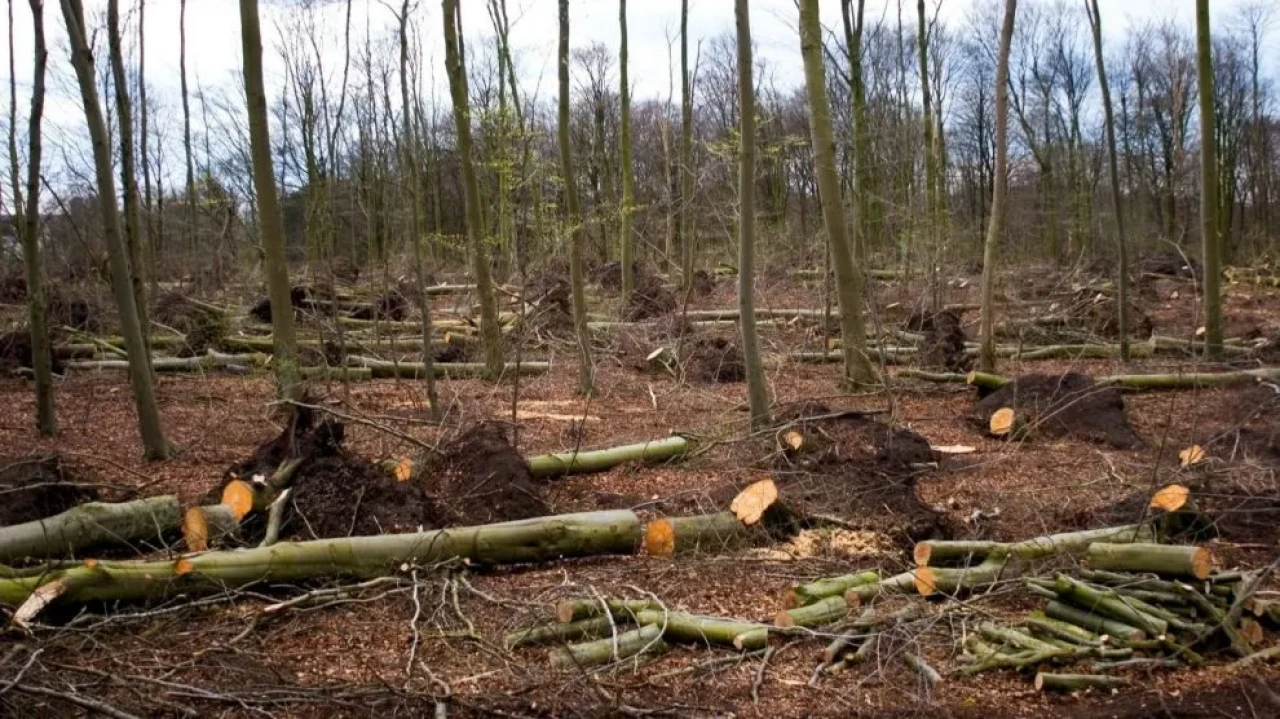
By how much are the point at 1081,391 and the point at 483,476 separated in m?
6.10

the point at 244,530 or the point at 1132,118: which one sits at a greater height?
the point at 1132,118

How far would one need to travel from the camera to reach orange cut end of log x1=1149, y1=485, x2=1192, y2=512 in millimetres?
5605

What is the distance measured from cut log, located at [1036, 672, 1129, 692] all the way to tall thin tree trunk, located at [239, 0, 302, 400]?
6616 mm

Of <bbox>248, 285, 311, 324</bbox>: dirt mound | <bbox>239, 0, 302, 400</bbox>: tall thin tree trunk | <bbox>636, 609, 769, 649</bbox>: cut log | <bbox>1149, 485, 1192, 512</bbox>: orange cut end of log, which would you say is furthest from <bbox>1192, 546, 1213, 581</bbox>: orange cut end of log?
<bbox>248, 285, 311, 324</bbox>: dirt mound

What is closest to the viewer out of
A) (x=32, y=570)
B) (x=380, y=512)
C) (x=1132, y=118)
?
(x=32, y=570)

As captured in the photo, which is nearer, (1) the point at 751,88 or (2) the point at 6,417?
(1) the point at 751,88

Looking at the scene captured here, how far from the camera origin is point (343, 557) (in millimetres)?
5266

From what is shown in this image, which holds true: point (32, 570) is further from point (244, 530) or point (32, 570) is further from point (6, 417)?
point (6, 417)

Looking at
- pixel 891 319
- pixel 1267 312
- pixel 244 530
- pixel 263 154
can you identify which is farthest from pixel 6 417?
pixel 1267 312

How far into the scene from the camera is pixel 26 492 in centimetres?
601

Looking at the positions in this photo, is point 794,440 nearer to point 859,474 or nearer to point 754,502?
point 859,474

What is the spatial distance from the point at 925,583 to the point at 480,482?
121 inches

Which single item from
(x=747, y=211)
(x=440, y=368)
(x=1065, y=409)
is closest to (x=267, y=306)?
(x=440, y=368)

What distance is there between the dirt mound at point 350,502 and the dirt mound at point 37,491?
1483mm
